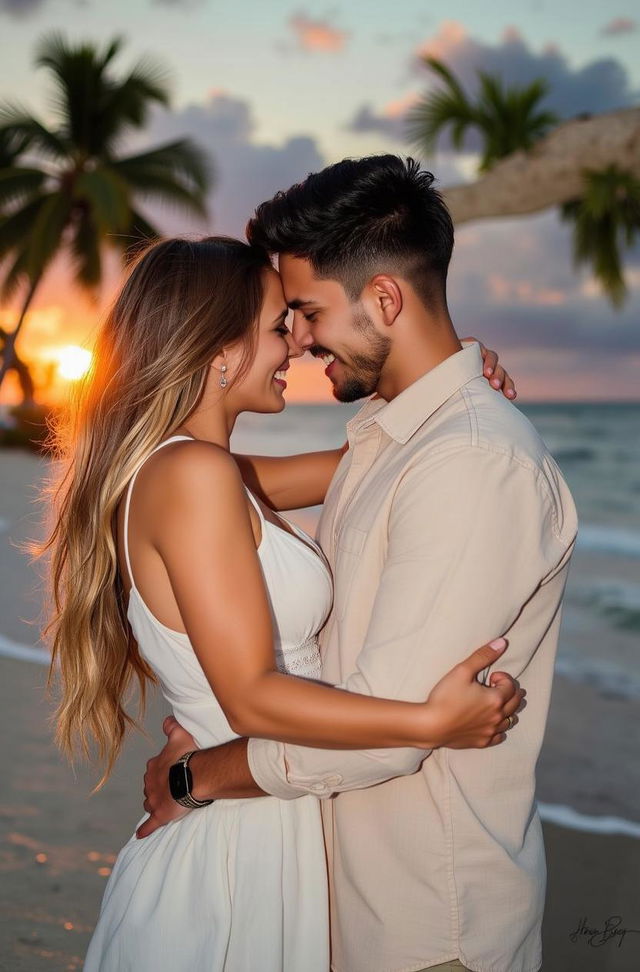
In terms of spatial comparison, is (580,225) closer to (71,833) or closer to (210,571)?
(71,833)

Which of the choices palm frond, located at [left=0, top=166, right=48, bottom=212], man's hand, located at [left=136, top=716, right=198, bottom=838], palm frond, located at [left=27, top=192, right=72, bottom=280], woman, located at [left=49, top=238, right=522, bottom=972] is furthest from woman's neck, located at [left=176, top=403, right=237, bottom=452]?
palm frond, located at [left=0, top=166, right=48, bottom=212]

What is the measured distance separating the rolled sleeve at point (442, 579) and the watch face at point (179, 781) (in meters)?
0.32

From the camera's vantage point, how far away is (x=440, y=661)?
1798mm

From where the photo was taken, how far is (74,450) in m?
2.31

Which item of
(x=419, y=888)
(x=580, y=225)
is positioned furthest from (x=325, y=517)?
(x=580, y=225)

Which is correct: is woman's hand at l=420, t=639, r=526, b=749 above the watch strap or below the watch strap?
above

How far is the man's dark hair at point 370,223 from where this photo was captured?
2.19 m

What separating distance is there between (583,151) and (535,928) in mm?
9796

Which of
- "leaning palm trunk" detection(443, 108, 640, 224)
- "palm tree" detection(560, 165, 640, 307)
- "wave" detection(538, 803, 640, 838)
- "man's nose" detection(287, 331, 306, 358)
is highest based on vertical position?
"palm tree" detection(560, 165, 640, 307)

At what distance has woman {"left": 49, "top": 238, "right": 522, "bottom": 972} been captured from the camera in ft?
6.24

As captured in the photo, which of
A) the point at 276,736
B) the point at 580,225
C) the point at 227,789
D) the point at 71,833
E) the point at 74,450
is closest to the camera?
the point at 276,736

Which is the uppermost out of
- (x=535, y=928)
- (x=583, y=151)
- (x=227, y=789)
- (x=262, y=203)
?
(x=583, y=151)

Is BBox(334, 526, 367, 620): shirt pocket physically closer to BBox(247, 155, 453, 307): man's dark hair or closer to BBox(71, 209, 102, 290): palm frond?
BBox(247, 155, 453, 307): man's dark hair

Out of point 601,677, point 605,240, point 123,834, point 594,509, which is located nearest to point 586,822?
point 123,834
